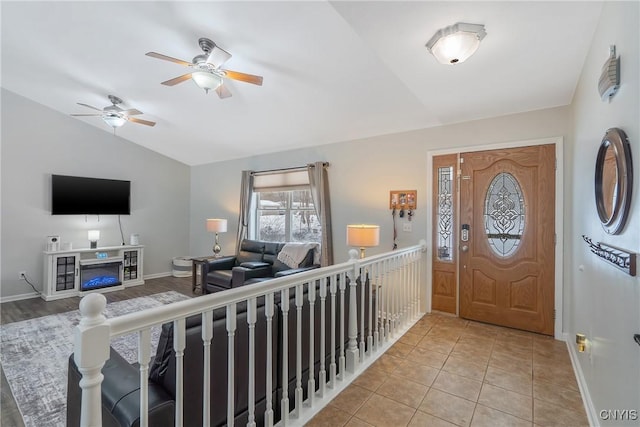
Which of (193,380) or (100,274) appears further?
(100,274)

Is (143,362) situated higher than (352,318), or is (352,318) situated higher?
(143,362)

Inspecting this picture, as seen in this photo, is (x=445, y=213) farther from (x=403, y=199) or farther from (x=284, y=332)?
(x=284, y=332)

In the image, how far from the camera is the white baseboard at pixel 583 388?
1.78m

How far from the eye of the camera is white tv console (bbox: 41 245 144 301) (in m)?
4.78

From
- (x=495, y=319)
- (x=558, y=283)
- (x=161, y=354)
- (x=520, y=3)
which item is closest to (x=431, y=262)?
(x=495, y=319)

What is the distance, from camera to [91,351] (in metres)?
0.91

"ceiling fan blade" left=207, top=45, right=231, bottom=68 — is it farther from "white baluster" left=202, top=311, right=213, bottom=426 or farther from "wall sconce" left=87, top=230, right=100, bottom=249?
"wall sconce" left=87, top=230, right=100, bottom=249

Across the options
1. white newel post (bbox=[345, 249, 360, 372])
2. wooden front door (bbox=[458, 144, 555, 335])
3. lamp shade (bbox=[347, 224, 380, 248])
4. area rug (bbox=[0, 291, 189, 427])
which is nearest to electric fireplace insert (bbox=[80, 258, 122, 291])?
area rug (bbox=[0, 291, 189, 427])

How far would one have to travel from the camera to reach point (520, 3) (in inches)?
71.4

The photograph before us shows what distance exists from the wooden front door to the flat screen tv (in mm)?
6082

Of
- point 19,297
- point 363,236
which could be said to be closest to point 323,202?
point 363,236

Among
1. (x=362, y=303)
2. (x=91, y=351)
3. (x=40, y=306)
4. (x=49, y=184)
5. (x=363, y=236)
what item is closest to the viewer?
(x=91, y=351)

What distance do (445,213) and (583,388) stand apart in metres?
2.06

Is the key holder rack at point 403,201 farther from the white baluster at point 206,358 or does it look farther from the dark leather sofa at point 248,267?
the white baluster at point 206,358
